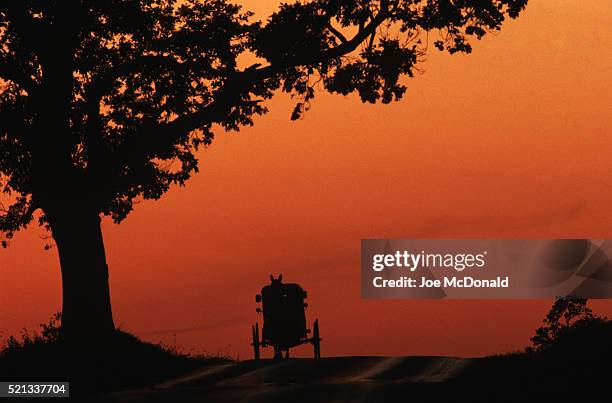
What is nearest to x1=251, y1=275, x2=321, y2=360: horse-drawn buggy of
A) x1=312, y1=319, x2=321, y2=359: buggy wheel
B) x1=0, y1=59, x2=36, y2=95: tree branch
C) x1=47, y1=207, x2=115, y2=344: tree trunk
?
x1=312, y1=319, x2=321, y2=359: buggy wheel

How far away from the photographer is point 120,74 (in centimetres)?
3159

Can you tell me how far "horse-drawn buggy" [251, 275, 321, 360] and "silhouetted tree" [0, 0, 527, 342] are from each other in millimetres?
4880

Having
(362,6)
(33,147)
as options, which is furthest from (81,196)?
(362,6)

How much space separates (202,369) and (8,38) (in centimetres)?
1202

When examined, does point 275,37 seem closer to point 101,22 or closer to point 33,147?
point 101,22

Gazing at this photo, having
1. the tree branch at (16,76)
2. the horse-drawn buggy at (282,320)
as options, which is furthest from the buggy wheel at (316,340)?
the tree branch at (16,76)

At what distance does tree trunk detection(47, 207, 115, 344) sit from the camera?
1201 inches

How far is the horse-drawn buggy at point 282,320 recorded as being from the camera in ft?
109

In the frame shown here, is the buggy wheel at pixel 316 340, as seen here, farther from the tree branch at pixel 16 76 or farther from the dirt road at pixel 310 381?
the tree branch at pixel 16 76

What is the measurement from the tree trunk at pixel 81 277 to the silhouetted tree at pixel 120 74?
0.09 feet

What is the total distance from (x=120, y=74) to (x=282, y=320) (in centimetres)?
847

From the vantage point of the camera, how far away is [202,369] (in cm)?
2644

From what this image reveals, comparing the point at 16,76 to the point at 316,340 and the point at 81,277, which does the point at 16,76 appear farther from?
the point at 316,340

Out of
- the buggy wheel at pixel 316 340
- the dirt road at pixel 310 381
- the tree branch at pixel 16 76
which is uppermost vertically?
the tree branch at pixel 16 76
